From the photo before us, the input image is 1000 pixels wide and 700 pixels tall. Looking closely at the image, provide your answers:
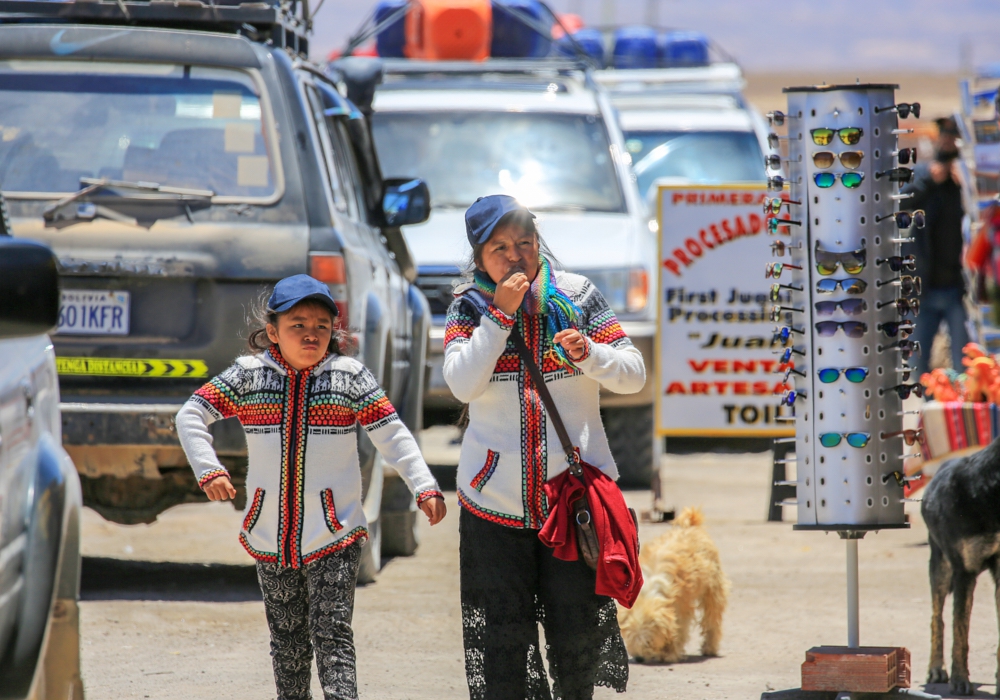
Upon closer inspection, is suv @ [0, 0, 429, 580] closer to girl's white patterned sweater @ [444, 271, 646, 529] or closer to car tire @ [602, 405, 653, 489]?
girl's white patterned sweater @ [444, 271, 646, 529]

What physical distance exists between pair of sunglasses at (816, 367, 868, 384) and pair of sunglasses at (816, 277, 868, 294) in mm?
238

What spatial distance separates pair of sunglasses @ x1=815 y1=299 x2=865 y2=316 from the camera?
448cm

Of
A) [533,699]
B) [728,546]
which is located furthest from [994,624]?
[533,699]

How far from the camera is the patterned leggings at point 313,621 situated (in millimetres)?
3936

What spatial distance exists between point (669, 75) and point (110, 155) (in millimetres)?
11423

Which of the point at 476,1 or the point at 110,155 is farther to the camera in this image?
the point at 476,1

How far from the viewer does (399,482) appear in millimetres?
7359

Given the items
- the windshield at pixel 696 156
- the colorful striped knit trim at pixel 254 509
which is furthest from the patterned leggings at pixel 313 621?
the windshield at pixel 696 156

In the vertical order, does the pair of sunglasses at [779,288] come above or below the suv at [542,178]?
below

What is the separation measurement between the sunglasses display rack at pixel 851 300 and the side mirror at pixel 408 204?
3131mm

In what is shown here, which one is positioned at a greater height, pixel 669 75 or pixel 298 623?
pixel 669 75

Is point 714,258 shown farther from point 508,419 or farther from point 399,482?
point 508,419

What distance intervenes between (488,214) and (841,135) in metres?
1.25

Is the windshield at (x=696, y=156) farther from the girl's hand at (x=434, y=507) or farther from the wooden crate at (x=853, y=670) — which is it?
the girl's hand at (x=434, y=507)
